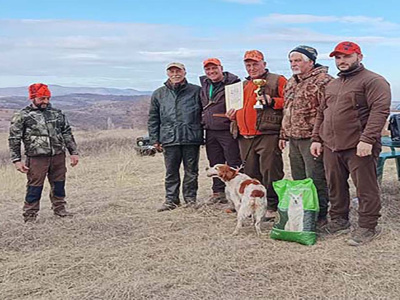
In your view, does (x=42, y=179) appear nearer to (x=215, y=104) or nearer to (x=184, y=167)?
(x=184, y=167)

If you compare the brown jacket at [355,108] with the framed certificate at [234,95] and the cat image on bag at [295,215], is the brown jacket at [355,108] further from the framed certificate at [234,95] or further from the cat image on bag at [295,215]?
the framed certificate at [234,95]

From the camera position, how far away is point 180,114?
20.9ft

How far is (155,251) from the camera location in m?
4.72

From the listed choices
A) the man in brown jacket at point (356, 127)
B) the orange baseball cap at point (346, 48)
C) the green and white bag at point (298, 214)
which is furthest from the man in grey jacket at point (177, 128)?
the orange baseball cap at point (346, 48)

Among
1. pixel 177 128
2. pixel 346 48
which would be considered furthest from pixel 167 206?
pixel 346 48

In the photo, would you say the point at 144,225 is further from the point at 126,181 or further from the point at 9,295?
the point at 126,181

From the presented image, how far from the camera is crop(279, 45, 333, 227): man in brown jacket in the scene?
4.97 m

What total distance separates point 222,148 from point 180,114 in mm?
682

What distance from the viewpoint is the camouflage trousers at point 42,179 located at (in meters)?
5.89

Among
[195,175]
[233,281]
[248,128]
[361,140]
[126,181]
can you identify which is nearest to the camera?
[233,281]

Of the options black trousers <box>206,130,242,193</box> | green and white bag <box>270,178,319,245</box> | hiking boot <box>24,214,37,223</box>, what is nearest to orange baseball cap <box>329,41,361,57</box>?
green and white bag <box>270,178,319,245</box>

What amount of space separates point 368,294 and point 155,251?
75.3 inches

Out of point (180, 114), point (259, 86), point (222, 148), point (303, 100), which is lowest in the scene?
point (222, 148)

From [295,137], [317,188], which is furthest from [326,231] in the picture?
[295,137]
